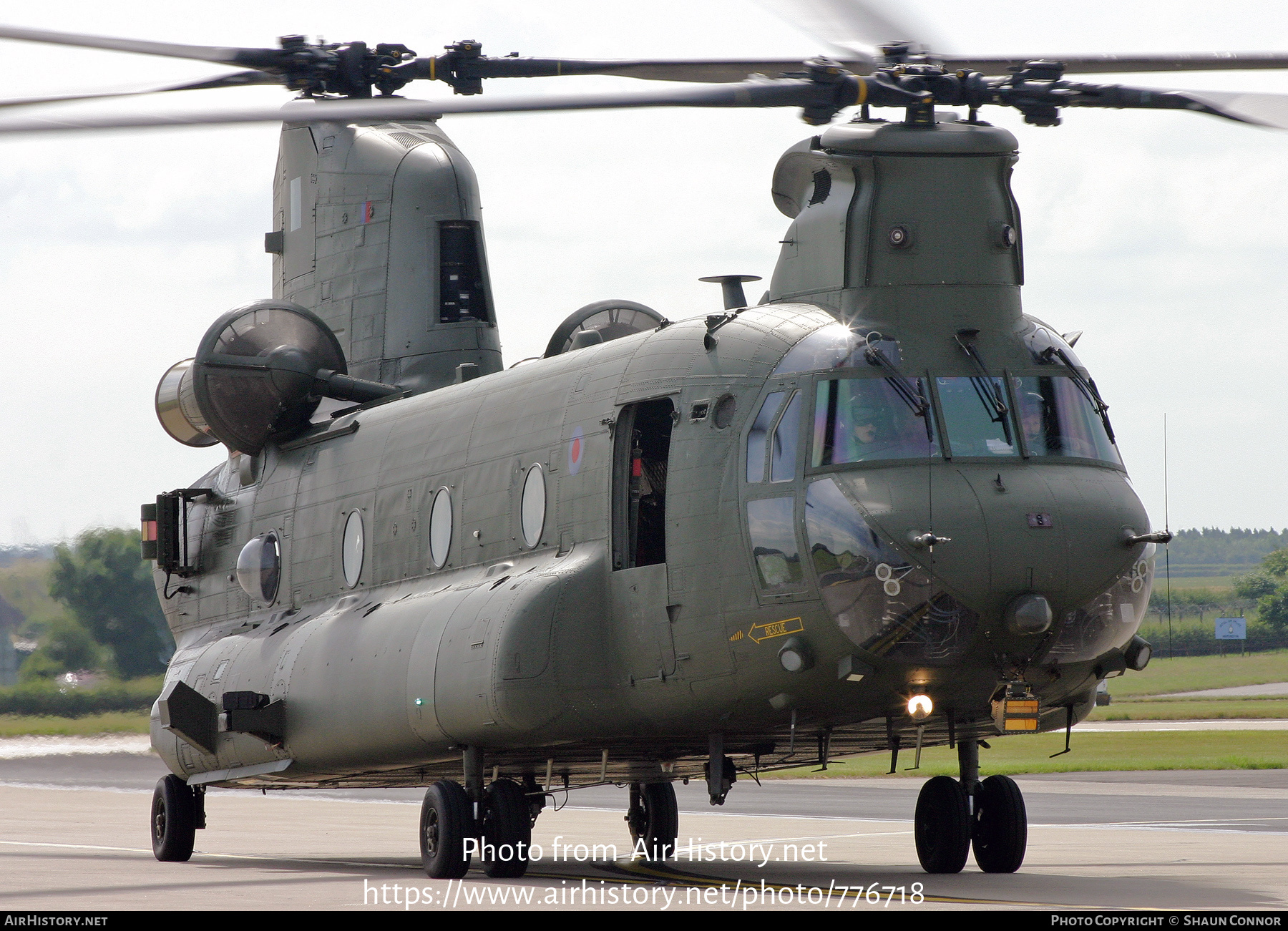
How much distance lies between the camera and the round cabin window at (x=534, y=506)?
1512 cm

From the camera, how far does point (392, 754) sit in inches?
624

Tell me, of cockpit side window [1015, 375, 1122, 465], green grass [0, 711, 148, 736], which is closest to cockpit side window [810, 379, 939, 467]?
cockpit side window [1015, 375, 1122, 465]

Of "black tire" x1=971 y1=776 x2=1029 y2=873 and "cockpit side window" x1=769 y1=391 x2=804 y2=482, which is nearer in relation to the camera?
"cockpit side window" x1=769 y1=391 x2=804 y2=482

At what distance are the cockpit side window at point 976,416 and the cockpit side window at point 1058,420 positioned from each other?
0.51ft

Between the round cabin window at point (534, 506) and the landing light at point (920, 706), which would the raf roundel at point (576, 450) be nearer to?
the round cabin window at point (534, 506)

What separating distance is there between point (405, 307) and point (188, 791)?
6.16 metres

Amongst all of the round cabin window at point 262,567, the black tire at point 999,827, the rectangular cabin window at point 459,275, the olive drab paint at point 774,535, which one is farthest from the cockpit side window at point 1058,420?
the rectangular cabin window at point 459,275

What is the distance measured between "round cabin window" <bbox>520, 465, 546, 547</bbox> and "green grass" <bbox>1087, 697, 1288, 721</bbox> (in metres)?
38.5

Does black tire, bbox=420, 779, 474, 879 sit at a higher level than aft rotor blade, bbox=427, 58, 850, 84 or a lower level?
lower

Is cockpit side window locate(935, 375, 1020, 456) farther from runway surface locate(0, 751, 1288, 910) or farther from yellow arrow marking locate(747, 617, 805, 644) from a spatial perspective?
runway surface locate(0, 751, 1288, 910)

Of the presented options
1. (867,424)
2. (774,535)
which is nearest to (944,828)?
(774,535)

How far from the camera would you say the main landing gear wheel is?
61.7ft

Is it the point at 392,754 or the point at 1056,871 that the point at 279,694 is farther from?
the point at 1056,871
